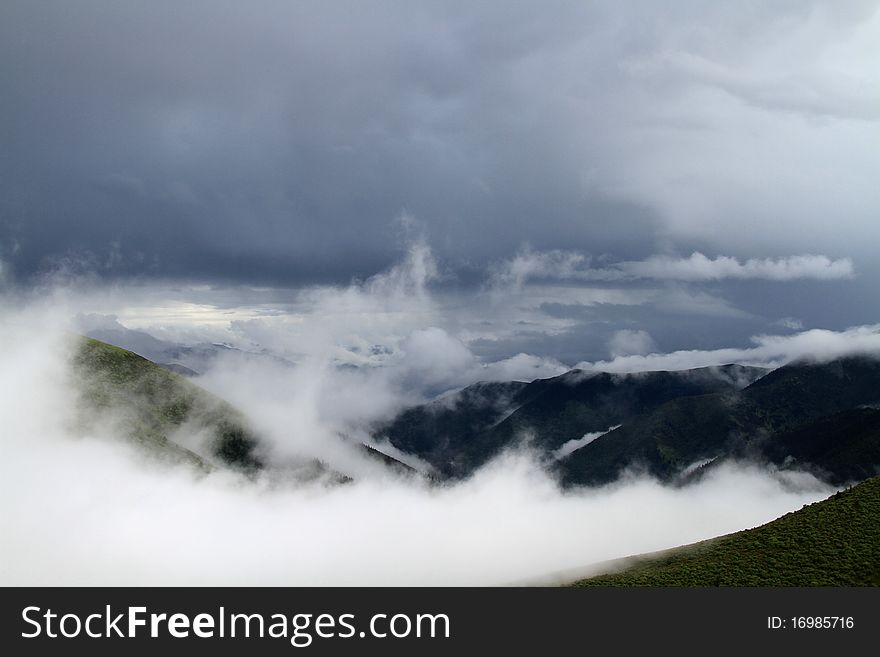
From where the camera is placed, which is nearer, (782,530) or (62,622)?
(62,622)

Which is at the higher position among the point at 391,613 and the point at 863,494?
the point at 863,494

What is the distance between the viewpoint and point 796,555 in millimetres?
123375

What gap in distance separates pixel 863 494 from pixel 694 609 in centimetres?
10116

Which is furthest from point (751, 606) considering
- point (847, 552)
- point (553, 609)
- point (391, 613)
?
point (847, 552)

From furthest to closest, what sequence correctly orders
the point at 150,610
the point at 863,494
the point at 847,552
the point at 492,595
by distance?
the point at 863,494 → the point at 847,552 → the point at 492,595 → the point at 150,610

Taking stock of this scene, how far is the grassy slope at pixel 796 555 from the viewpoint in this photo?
114000 mm

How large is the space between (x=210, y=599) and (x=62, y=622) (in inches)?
609

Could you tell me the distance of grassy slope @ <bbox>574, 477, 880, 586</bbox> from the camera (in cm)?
11400

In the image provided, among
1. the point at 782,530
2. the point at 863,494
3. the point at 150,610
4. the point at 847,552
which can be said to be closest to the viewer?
the point at 150,610

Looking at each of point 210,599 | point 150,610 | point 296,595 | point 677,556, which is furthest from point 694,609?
point 677,556

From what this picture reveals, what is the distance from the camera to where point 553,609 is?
73812 mm

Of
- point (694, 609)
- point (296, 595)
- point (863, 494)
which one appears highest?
point (863, 494)

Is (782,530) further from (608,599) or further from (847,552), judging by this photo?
(608,599)

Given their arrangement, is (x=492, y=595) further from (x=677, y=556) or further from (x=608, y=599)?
(x=677, y=556)
